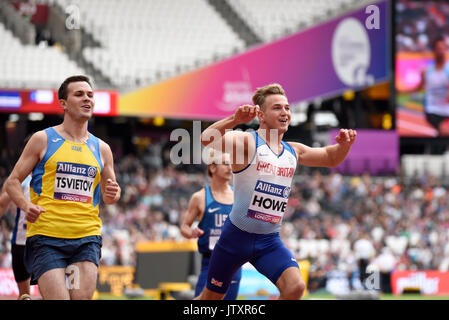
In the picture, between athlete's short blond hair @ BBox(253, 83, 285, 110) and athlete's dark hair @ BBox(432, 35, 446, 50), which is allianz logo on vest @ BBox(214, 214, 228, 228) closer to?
athlete's short blond hair @ BBox(253, 83, 285, 110)

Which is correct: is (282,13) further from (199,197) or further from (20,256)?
(20,256)

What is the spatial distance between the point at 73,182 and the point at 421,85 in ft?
96.2

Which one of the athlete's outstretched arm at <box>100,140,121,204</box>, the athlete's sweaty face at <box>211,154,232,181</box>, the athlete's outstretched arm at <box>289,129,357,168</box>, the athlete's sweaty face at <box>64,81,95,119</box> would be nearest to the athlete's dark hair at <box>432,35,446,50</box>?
the athlete's sweaty face at <box>211,154,232,181</box>

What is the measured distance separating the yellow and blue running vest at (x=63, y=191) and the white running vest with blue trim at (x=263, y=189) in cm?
137

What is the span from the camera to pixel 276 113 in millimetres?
6980

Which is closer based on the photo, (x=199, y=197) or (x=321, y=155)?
(x=321, y=155)

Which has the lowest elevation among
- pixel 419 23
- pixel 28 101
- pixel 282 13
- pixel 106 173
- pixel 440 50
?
pixel 106 173

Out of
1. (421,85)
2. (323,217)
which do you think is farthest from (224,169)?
(421,85)

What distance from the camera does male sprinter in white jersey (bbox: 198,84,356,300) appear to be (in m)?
6.82

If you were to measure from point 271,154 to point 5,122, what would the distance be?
20.9 metres

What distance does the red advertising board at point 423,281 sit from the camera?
20.3 m

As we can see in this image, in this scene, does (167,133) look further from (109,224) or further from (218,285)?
(218,285)

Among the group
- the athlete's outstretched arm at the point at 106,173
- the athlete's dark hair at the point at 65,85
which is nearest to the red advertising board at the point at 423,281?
the athlete's outstretched arm at the point at 106,173

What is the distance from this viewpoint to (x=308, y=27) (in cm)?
2920
